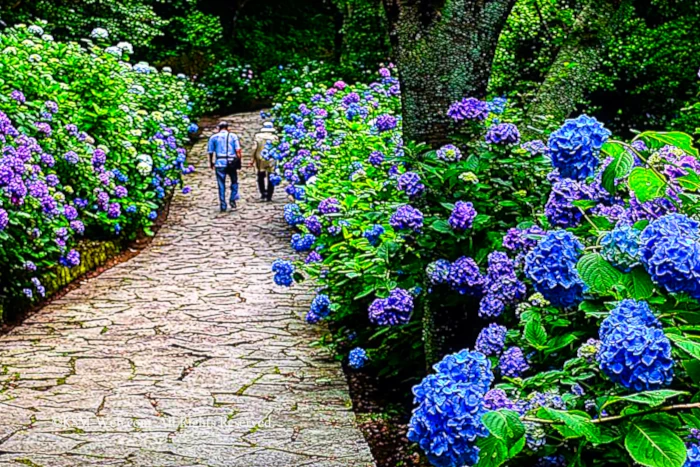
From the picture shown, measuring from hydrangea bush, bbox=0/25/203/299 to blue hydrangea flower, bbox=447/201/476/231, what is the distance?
13.4 ft

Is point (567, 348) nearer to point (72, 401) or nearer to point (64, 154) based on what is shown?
point (72, 401)

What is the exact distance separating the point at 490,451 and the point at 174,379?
439 cm

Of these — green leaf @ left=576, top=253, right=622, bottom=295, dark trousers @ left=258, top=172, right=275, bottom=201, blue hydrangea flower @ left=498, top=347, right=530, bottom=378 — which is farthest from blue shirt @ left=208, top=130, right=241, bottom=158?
green leaf @ left=576, top=253, right=622, bottom=295

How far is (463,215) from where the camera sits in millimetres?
4281

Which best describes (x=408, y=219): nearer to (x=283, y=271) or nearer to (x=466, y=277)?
(x=466, y=277)

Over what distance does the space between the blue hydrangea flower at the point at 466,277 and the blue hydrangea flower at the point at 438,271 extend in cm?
3

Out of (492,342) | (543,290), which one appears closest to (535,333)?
(543,290)

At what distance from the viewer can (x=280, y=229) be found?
1341 cm

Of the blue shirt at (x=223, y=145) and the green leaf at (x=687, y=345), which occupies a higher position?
the green leaf at (x=687, y=345)

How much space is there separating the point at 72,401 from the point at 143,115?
8155 mm

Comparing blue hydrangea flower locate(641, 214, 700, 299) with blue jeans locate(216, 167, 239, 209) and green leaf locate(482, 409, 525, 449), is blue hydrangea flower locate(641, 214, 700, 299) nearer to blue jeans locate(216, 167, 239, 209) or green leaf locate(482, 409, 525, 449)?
green leaf locate(482, 409, 525, 449)

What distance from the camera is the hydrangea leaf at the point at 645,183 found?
98.0 inches

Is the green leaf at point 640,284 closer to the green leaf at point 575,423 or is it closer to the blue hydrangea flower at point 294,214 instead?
the green leaf at point 575,423

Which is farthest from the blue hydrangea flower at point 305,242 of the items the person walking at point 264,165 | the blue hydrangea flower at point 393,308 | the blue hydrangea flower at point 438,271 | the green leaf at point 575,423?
the person walking at point 264,165
